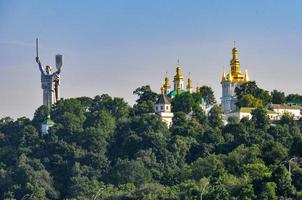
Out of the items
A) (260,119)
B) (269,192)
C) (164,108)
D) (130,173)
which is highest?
(164,108)

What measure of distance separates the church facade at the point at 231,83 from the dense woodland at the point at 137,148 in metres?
1.30

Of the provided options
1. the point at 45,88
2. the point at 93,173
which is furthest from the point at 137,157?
the point at 45,88

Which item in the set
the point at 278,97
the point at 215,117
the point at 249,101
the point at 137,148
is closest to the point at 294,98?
the point at 278,97

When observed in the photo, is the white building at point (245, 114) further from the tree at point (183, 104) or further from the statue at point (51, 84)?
the statue at point (51, 84)

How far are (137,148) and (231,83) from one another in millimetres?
14858

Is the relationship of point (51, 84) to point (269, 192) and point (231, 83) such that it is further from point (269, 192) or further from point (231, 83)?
point (269, 192)

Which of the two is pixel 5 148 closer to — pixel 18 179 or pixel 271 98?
pixel 18 179

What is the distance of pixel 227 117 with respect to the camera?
384ft

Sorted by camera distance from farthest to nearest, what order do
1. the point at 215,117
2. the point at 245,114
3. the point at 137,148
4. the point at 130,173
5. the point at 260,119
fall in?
the point at 245,114
the point at 215,117
the point at 260,119
the point at 137,148
the point at 130,173

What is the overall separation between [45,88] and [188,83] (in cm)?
1164

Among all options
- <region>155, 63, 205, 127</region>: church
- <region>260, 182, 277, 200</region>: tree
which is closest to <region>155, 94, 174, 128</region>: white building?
<region>155, 63, 205, 127</region>: church

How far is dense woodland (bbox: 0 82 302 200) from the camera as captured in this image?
3693 inches

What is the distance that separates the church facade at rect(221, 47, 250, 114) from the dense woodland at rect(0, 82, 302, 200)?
1299 millimetres

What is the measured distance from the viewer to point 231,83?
122562mm
